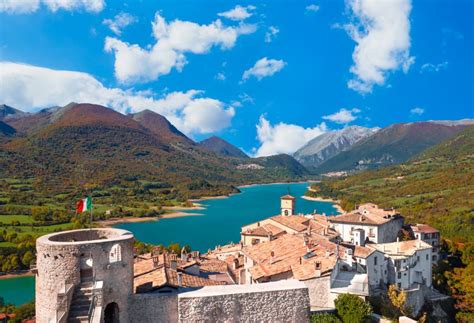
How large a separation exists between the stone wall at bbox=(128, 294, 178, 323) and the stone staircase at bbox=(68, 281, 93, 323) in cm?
161

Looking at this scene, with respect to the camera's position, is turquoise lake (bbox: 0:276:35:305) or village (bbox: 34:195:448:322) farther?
turquoise lake (bbox: 0:276:35:305)

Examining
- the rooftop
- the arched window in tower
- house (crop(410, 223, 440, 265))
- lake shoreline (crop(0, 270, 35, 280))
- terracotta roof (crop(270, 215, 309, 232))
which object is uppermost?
the rooftop

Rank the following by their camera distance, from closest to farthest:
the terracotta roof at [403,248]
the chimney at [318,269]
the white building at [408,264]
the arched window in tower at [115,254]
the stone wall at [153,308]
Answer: the arched window in tower at [115,254], the stone wall at [153,308], the chimney at [318,269], the white building at [408,264], the terracotta roof at [403,248]

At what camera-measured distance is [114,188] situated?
14700 cm

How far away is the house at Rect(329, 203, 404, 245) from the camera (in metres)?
44.3

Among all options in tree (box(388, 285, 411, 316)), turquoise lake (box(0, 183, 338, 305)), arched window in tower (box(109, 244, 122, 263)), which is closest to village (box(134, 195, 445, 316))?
tree (box(388, 285, 411, 316))

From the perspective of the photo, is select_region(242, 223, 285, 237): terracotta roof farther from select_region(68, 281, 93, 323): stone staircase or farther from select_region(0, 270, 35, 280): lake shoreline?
select_region(0, 270, 35, 280): lake shoreline

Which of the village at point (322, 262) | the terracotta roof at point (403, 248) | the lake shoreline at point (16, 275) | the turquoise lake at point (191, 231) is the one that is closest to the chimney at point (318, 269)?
the village at point (322, 262)

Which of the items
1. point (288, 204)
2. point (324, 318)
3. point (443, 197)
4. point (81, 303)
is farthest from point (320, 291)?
point (443, 197)

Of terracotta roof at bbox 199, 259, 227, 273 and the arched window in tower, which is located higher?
the arched window in tower

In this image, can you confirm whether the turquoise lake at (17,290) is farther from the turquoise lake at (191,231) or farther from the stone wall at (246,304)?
the stone wall at (246,304)

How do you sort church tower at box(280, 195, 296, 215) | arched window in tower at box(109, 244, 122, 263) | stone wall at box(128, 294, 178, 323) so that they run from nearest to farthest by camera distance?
arched window in tower at box(109, 244, 122, 263)
stone wall at box(128, 294, 178, 323)
church tower at box(280, 195, 296, 215)

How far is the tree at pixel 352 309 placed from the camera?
20.0m

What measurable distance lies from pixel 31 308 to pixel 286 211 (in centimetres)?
3327
